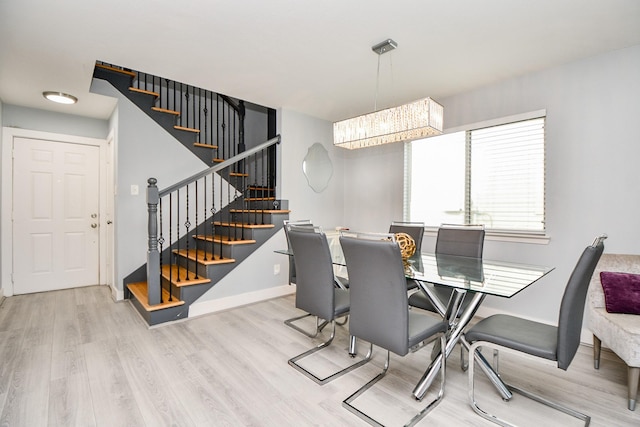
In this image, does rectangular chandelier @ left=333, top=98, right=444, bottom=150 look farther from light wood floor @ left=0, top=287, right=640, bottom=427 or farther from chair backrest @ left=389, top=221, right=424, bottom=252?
light wood floor @ left=0, top=287, right=640, bottom=427

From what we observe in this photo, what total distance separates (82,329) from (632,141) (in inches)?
200

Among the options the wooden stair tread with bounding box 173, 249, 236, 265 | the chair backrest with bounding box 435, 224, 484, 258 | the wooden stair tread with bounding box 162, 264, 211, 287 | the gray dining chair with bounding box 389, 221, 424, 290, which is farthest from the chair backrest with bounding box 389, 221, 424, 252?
the wooden stair tread with bounding box 162, 264, 211, 287

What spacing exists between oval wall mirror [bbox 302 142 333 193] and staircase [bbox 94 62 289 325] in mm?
520

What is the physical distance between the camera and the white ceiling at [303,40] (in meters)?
2.11

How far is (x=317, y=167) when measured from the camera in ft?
15.6

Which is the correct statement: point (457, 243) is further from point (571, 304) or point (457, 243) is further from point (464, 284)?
point (571, 304)

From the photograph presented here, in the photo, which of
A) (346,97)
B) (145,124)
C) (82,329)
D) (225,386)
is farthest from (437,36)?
(82,329)

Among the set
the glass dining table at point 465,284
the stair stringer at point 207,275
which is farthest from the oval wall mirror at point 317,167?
the glass dining table at point 465,284

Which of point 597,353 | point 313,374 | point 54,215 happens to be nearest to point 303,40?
point 313,374

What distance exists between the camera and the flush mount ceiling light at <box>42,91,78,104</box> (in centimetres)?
348

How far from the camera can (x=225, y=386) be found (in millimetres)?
2010

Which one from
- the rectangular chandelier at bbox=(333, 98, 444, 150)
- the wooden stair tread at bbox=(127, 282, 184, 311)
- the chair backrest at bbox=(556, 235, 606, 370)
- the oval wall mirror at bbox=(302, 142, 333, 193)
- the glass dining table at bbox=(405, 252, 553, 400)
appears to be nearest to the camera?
the chair backrest at bbox=(556, 235, 606, 370)

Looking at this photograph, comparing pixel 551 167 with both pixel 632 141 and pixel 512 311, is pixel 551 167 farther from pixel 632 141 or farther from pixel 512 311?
pixel 512 311

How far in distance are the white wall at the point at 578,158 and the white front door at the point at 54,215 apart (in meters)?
5.14
